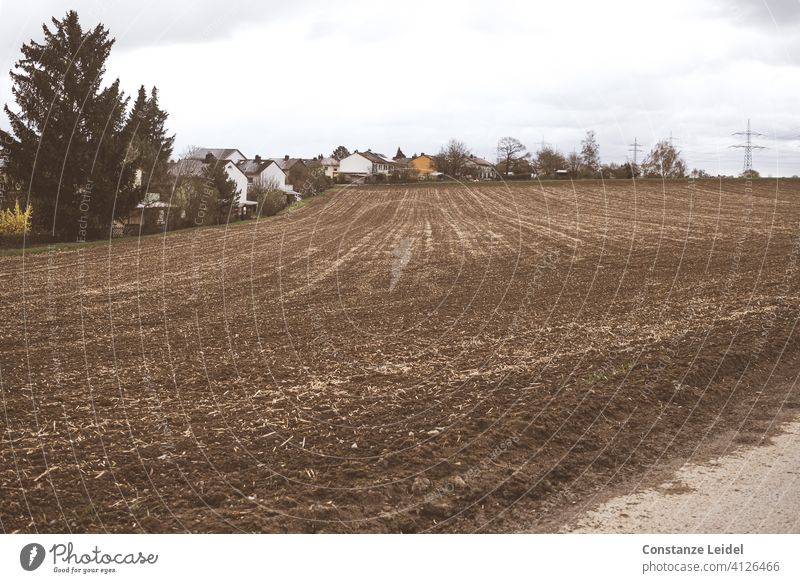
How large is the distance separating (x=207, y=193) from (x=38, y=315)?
52.0 feet

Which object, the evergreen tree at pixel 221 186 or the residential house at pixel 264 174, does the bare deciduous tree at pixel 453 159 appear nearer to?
the evergreen tree at pixel 221 186

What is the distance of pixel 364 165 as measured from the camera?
42.0 meters

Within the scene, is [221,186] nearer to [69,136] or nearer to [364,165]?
[69,136]

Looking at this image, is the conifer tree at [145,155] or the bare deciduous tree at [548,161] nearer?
the bare deciduous tree at [548,161]

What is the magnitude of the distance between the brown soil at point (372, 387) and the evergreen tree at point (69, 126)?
7215 millimetres

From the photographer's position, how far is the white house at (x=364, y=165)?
35.0 meters

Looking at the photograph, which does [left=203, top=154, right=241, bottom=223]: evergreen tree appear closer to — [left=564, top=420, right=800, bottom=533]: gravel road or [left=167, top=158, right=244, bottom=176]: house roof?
[left=167, top=158, right=244, bottom=176]: house roof

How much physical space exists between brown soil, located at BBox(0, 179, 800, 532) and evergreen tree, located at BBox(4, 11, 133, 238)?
23.7 ft

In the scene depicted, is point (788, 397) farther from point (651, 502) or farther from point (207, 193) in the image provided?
point (207, 193)

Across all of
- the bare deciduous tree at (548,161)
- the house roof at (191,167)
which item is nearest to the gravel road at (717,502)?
the bare deciduous tree at (548,161)

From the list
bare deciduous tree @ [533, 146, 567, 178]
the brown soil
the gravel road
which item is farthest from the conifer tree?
the gravel road

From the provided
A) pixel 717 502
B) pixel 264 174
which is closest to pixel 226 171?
pixel 264 174

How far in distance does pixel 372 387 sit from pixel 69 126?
875 inches

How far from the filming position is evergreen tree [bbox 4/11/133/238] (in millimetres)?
24406
